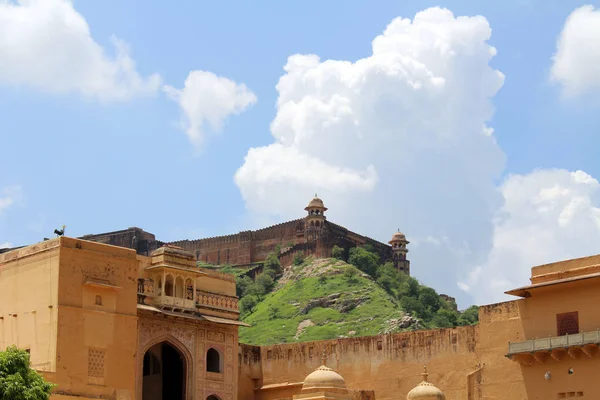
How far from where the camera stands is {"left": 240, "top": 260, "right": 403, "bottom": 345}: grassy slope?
226ft

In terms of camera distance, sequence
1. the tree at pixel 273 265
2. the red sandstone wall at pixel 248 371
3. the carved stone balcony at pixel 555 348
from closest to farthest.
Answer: the carved stone balcony at pixel 555 348
the red sandstone wall at pixel 248 371
the tree at pixel 273 265

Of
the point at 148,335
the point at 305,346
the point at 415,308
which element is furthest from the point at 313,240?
the point at 148,335

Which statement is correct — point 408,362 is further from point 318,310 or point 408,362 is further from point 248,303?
point 248,303

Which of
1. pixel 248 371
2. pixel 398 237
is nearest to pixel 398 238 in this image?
pixel 398 237

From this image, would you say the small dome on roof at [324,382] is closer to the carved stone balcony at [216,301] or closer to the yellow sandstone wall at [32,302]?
the carved stone balcony at [216,301]

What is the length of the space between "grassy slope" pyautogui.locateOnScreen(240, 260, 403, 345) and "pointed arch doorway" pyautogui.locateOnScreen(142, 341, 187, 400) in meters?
32.3

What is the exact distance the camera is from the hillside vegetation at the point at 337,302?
69.4 meters

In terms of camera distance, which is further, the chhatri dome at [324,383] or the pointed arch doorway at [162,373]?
the pointed arch doorway at [162,373]

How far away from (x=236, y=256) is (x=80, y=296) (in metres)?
60.6

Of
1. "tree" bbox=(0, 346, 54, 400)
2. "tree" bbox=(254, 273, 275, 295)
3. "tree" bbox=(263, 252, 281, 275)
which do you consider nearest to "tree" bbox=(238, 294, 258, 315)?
"tree" bbox=(254, 273, 275, 295)

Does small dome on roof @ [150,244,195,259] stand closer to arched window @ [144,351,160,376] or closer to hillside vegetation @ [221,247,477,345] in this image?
arched window @ [144,351,160,376]

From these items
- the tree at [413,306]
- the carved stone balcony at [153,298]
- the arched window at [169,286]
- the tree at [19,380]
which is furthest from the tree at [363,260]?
the tree at [19,380]

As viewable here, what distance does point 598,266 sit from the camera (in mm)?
30672

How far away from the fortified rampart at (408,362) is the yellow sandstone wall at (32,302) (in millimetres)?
9301
